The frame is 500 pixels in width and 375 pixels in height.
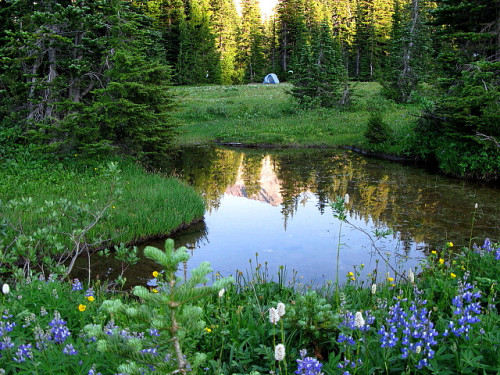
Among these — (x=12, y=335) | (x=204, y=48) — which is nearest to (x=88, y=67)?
(x=12, y=335)

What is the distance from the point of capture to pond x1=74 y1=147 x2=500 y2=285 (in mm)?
7770

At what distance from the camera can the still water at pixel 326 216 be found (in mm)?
7918

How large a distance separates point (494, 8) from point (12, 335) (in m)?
16.2

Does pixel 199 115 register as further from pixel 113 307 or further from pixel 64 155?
pixel 113 307

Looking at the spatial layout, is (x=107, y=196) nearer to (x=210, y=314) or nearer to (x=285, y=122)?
(x=210, y=314)

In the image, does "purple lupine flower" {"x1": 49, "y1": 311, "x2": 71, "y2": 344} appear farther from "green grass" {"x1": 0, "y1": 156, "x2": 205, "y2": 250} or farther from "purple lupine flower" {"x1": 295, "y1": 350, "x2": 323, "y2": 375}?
"green grass" {"x1": 0, "y1": 156, "x2": 205, "y2": 250}

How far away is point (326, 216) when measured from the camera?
11023 mm

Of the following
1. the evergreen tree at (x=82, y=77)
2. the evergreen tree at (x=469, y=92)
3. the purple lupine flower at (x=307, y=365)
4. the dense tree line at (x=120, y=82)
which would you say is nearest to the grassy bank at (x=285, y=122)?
the evergreen tree at (x=469, y=92)

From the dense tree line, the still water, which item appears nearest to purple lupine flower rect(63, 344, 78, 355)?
the still water

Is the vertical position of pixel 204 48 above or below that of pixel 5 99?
above

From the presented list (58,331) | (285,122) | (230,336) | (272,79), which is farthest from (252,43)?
(58,331)

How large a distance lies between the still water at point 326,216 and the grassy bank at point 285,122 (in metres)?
5.36

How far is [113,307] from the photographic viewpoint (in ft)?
6.02

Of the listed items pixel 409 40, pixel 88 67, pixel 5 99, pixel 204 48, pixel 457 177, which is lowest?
pixel 457 177
